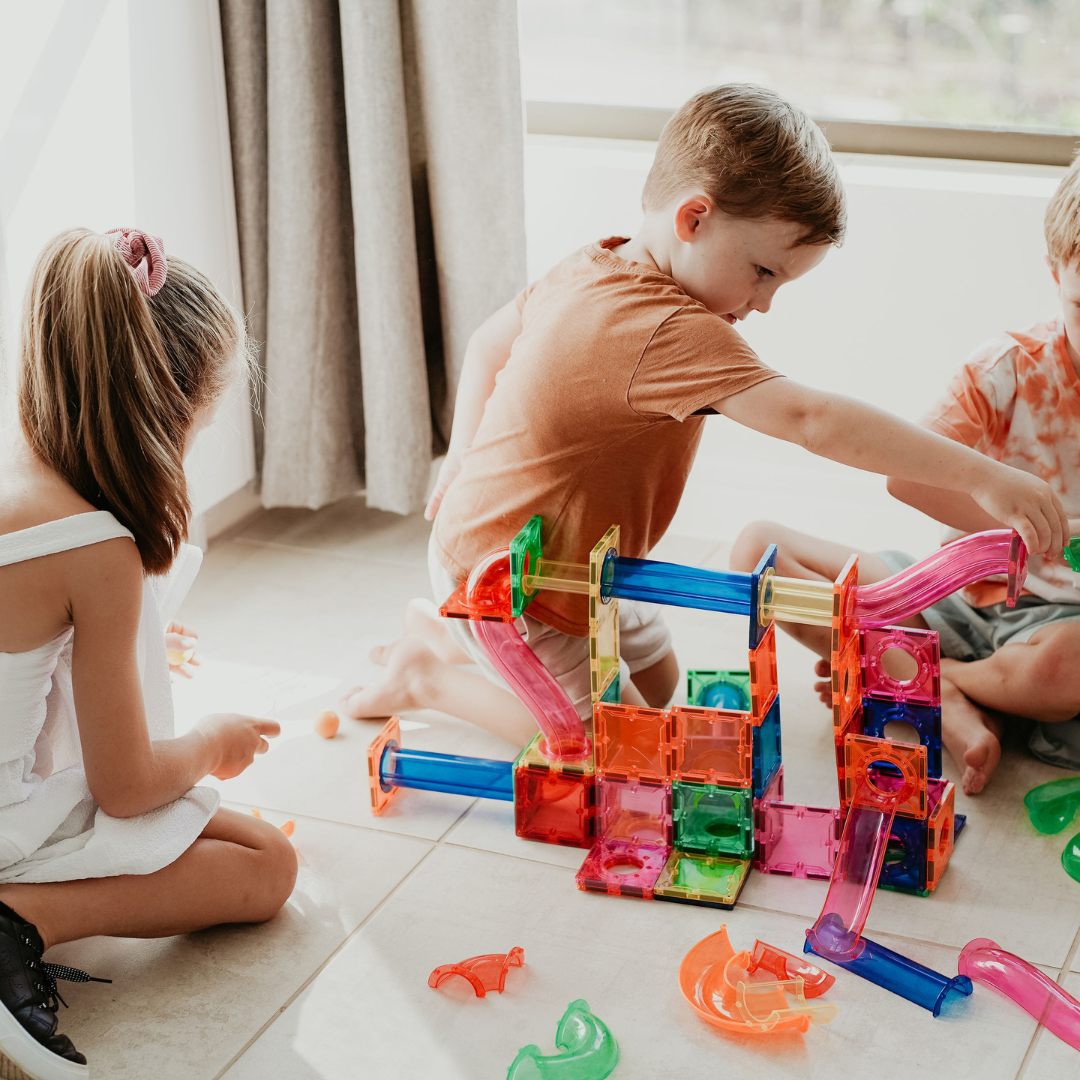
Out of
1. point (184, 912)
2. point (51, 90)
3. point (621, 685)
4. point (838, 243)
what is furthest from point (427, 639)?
point (51, 90)

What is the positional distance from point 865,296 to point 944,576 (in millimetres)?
837

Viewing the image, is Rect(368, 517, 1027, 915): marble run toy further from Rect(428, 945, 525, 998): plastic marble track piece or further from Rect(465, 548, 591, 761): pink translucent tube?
Rect(428, 945, 525, 998): plastic marble track piece

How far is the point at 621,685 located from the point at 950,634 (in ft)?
1.32

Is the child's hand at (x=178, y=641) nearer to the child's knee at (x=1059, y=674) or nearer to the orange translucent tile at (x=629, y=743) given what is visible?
the orange translucent tile at (x=629, y=743)

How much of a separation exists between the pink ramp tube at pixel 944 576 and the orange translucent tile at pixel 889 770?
0.11 m

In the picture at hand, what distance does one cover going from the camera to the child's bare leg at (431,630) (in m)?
1.55

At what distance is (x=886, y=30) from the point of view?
2074 mm

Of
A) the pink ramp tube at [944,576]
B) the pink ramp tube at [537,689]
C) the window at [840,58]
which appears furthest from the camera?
the window at [840,58]

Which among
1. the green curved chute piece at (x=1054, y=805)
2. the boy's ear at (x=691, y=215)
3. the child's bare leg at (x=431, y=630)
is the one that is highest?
the boy's ear at (x=691, y=215)

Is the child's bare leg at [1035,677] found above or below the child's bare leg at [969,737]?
above

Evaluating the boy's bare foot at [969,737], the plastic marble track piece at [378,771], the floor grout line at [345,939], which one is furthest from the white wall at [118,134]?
the boy's bare foot at [969,737]

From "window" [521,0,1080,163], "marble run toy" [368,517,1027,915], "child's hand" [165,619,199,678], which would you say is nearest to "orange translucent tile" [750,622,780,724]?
"marble run toy" [368,517,1027,915]

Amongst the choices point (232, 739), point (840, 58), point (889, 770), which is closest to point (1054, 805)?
point (889, 770)

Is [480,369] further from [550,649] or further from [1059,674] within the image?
[1059,674]
